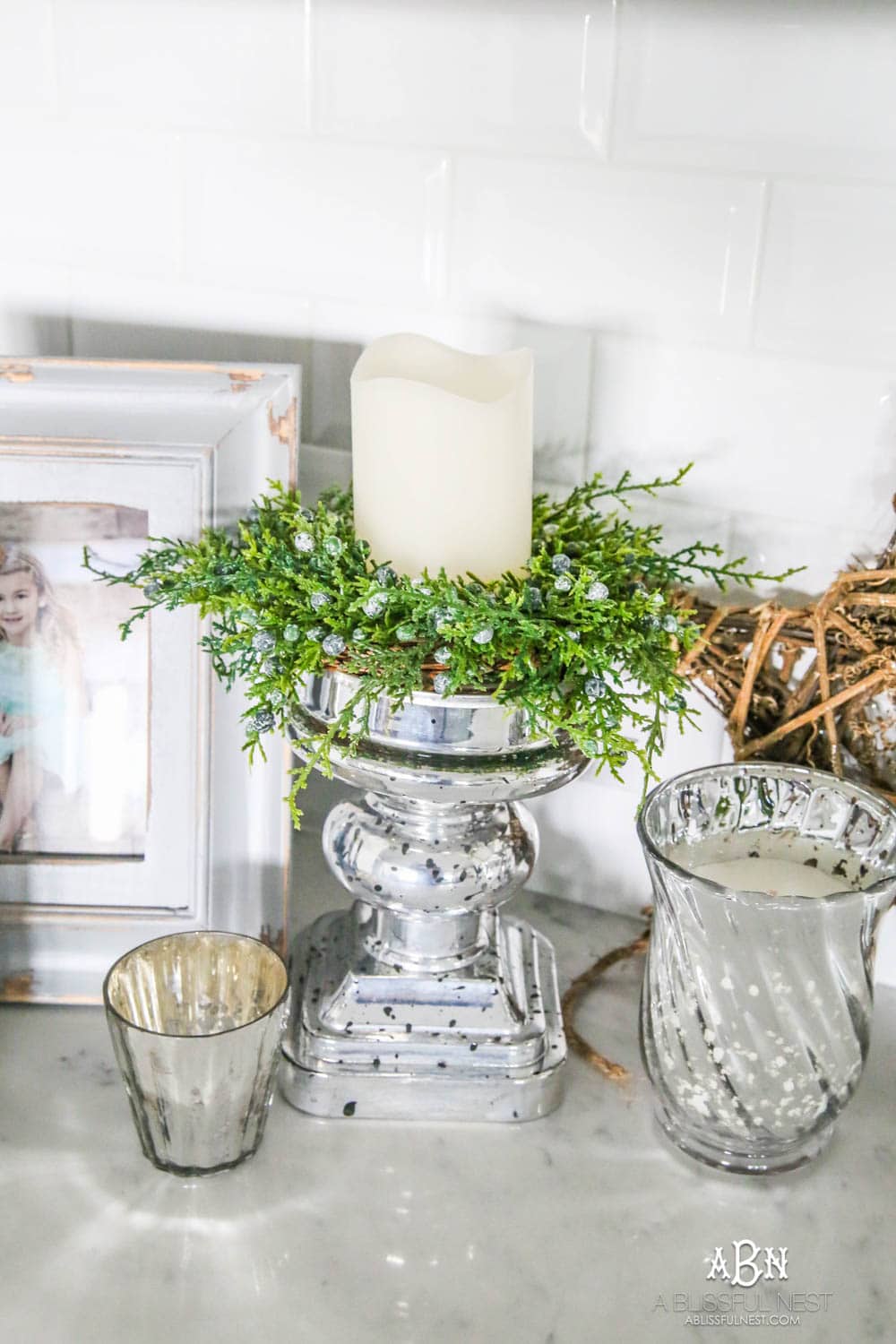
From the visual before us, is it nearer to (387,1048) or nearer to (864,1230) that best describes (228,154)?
(387,1048)

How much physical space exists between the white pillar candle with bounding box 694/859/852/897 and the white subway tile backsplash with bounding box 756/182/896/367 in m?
0.28

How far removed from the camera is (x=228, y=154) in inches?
31.3

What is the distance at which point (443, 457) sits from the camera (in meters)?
0.61

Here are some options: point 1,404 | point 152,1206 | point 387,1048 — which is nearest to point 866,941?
point 387,1048

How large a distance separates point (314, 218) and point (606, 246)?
192 mm

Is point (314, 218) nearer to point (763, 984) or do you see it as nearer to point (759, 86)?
point (759, 86)

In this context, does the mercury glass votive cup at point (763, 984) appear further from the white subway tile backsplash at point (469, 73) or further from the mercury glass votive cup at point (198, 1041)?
the white subway tile backsplash at point (469, 73)

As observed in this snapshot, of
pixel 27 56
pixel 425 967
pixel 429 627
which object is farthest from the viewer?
pixel 27 56

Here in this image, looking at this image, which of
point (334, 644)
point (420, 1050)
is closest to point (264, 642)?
point (334, 644)

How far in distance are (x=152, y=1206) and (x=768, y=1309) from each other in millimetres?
298

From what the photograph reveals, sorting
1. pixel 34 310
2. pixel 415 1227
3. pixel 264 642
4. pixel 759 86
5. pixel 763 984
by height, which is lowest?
pixel 415 1227

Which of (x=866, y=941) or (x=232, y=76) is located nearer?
(x=866, y=941)

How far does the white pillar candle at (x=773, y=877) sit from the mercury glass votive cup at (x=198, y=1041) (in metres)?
0.24

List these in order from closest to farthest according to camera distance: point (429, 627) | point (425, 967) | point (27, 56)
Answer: point (429, 627)
point (425, 967)
point (27, 56)
